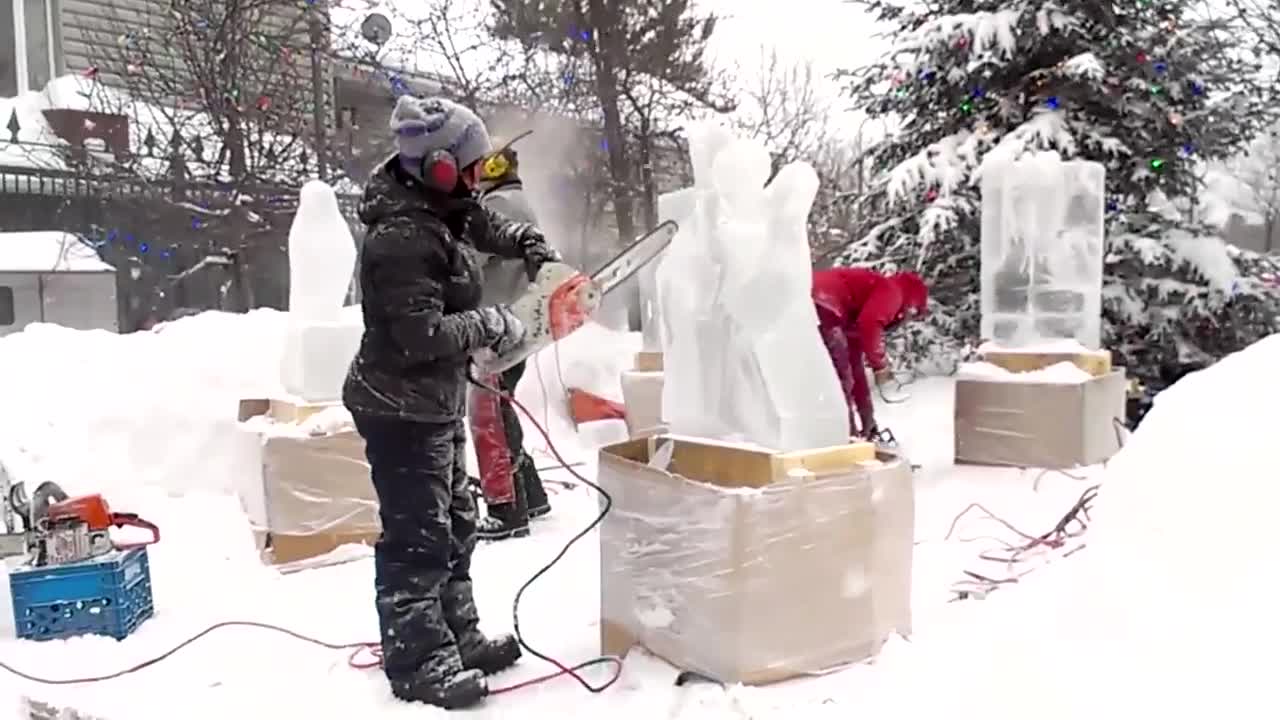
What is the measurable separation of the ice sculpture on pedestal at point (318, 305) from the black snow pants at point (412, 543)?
1892 mm

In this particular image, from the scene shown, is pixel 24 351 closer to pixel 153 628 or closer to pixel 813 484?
pixel 153 628

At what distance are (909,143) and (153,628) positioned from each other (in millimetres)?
7864

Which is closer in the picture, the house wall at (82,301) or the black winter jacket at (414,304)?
the black winter jacket at (414,304)

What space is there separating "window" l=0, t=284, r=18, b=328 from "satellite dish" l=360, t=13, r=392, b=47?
15.3 feet

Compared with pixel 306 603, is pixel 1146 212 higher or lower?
higher

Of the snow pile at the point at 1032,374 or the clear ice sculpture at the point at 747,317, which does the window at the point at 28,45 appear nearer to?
the snow pile at the point at 1032,374

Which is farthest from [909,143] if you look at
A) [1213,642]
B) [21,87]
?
[21,87]

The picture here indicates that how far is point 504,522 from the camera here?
481 centimetres

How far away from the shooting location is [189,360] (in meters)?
6.61

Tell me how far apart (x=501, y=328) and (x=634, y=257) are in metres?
0.60

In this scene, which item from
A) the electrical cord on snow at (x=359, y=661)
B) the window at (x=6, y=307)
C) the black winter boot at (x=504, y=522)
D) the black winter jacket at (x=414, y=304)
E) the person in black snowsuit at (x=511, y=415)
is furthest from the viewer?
the window at (x=6, y=307)

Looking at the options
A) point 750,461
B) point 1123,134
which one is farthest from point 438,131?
point 1123,134

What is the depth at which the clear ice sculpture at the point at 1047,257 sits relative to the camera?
6.20 meters

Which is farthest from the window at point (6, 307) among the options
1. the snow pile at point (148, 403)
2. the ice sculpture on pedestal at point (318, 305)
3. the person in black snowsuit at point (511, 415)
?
the person in black snowsuit at point (511, 415)
